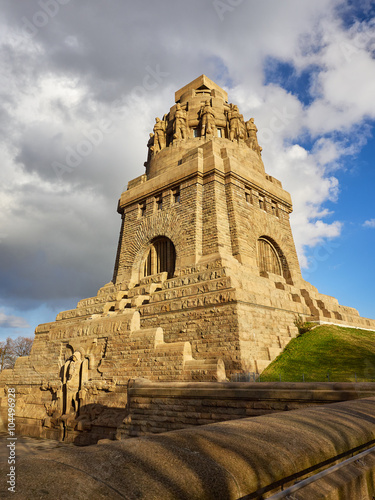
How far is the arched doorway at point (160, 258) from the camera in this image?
66.7 ft

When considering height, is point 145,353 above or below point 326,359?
above

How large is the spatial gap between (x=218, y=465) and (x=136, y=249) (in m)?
20.5

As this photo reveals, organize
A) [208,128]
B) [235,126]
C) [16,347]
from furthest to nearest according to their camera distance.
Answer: [16,347] → [235,126] → [208,128]

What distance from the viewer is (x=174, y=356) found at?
12508 mm

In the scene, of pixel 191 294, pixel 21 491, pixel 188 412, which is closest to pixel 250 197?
pixel 191 294

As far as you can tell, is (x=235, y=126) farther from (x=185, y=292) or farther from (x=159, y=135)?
(x=185, y=292)

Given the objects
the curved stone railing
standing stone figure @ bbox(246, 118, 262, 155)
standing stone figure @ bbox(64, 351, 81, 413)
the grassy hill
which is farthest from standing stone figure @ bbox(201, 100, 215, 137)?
the curved stone railing

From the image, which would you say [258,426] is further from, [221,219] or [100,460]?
[221,219]

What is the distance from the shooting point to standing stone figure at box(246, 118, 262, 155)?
83.4ft

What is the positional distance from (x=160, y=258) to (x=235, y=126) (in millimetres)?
11116

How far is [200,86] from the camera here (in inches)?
1085

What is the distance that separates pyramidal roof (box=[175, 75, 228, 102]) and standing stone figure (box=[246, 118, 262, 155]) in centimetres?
379

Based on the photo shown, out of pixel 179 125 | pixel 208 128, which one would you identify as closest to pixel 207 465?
pixel 208 128

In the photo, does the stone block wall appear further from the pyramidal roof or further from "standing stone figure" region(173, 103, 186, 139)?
the pyramidal roof
